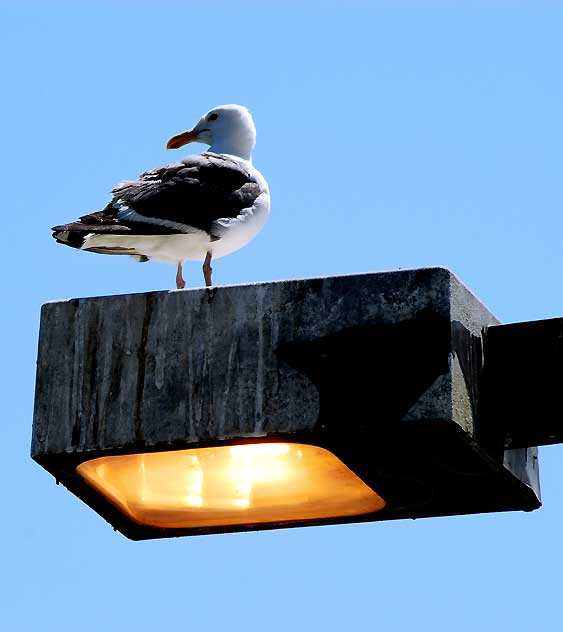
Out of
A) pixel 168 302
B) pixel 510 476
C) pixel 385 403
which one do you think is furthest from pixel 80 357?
pixel 510 476

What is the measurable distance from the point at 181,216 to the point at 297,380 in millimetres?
3360

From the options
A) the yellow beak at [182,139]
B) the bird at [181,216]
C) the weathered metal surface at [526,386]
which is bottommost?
the weathered metal surface at [526,386]

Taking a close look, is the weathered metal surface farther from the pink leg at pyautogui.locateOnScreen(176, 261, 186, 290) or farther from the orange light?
the pink leg at pyautogui.locateOnScreen(176, 261, 186, 290)

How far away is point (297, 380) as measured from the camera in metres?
4.50

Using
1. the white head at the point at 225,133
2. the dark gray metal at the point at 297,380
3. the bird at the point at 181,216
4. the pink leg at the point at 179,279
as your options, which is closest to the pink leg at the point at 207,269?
the bird at the point at 181,216

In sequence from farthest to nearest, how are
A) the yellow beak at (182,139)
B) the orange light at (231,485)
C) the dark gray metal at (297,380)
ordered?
the yellow beak at (182,139)
the orange light at (231,485)
the dark gray metal at (297,380)

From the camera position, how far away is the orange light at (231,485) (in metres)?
4.66

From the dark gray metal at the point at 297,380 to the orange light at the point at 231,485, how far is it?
0.06 meters

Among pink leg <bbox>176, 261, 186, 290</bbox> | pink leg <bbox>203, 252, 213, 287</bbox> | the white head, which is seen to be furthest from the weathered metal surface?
the white head

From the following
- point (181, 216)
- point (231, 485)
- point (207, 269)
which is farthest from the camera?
point (207, 269)

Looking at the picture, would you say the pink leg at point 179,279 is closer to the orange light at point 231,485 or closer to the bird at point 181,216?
the bird at point 181,216

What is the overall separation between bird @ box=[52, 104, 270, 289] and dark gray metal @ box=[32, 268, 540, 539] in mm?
2606

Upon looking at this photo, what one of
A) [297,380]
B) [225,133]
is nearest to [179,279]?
[225,133]

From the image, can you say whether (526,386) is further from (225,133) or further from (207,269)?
(225,133)
